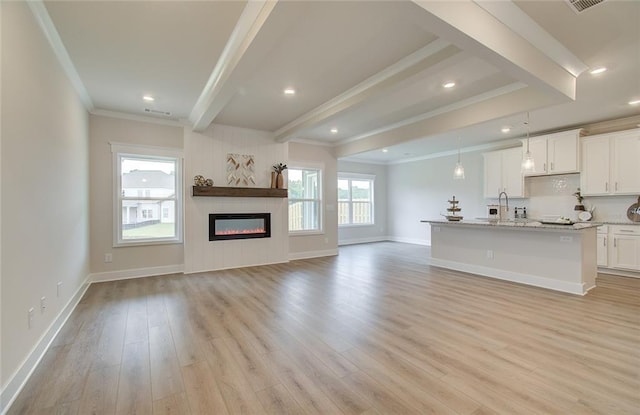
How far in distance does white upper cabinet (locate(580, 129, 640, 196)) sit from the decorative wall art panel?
6.36 metres

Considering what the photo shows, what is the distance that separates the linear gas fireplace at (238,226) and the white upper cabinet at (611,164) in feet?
20.2

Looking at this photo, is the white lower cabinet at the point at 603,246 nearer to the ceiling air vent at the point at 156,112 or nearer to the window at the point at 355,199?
the window at the point at 355,199

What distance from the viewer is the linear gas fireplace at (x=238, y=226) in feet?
17.7

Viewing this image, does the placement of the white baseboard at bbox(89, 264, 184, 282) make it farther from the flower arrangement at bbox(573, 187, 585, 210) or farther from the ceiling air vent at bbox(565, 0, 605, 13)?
the flower arrangement at bbox(573, 187, 585, 210)

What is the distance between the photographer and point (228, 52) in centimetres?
285

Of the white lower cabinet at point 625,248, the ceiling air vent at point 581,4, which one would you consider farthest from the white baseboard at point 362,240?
the ceiling air vent at point 581,4

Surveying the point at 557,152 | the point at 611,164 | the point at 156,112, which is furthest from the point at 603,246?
the point at 156,112

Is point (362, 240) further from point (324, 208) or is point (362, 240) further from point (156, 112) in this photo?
point (156, 112)

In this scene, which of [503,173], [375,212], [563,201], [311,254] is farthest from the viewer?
[375,212]

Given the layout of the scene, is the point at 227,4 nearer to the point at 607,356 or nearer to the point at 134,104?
the point at 134,104

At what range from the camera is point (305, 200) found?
22.4 feet

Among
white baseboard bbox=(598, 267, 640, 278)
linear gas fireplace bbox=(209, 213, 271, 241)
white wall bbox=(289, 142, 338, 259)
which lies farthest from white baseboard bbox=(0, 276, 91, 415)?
white baseboard bbox=(598, 267, 640, 278)

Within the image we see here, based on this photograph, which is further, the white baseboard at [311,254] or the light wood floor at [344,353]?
the white baseboard at [311,254]

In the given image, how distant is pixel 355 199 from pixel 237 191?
15.7 ft
